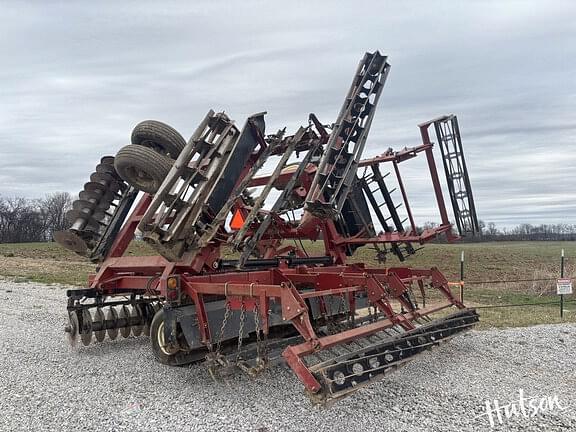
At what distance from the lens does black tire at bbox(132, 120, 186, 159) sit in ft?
21.6

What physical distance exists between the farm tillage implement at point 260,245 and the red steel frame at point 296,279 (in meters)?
0.02

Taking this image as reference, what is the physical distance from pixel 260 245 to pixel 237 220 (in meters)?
0.78

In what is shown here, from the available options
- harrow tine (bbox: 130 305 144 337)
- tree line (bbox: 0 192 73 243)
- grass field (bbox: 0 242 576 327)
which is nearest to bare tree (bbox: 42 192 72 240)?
tree line (bbox: 0 192 73 243)

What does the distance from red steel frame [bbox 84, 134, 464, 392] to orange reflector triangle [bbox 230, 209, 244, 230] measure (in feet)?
1.74

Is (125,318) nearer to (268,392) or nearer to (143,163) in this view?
(143,163)

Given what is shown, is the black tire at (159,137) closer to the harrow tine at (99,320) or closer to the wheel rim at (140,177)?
the wheel rim at (140,177)

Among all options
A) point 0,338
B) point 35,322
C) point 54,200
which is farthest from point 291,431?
point 54,200

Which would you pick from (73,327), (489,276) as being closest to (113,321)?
(73,327)

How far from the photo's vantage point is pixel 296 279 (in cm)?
557

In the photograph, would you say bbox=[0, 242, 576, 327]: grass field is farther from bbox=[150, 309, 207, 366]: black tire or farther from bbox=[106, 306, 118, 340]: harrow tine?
bbox=[150, 309, 207, 366]: black tire

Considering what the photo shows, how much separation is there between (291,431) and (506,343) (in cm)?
397

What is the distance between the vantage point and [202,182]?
5727 millimetres

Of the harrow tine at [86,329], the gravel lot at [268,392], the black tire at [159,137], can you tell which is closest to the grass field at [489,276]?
the harrow tine at [86,329]

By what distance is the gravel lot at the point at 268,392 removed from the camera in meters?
4.15
